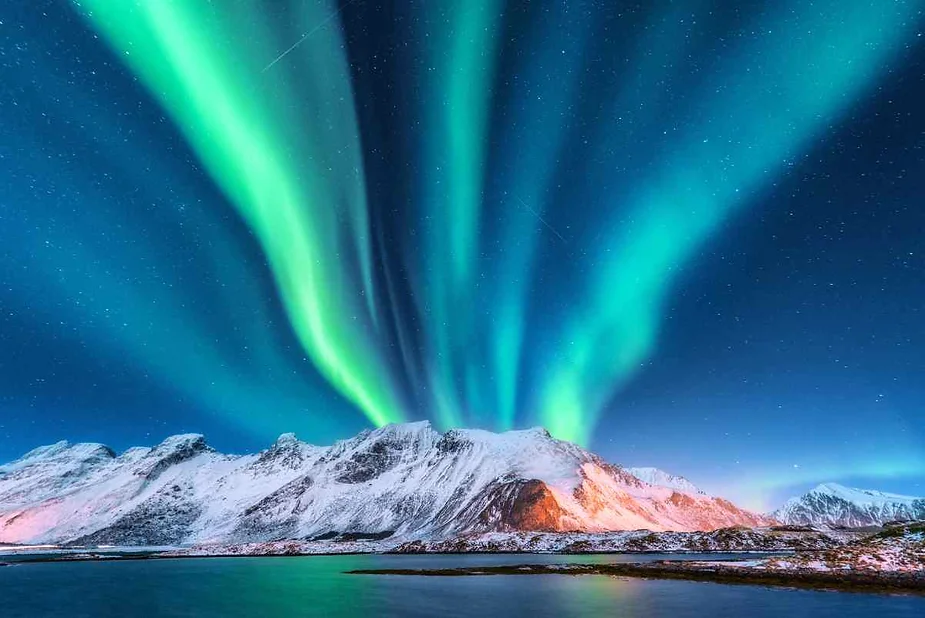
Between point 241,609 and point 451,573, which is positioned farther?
point 451,573

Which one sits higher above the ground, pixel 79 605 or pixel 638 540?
pixel 638 540

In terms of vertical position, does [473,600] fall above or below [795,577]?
below

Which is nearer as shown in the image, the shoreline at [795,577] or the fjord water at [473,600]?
the fjord water at [473,600]

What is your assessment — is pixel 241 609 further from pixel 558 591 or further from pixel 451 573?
pixel 451 573

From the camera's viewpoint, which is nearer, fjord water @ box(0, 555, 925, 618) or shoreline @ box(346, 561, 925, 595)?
fjord water @ box(0, 555, 925, 618)

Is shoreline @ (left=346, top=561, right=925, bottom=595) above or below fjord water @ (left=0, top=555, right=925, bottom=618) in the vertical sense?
above

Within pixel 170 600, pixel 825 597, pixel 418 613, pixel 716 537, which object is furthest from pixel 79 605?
pixel 716 537

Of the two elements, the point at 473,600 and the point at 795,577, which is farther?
the point at 795,577

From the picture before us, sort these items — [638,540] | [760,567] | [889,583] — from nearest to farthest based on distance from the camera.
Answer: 1. [889,583]
2. [760,567]
3. [638,540]

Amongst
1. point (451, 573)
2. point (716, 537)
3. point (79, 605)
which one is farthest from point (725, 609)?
point (716, 537)

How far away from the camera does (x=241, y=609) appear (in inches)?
1953

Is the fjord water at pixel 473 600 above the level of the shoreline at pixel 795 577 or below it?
below

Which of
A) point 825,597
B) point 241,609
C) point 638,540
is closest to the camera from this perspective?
point 825,597

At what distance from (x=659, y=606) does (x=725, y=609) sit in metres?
4.69
